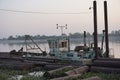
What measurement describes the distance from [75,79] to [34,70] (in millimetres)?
5675

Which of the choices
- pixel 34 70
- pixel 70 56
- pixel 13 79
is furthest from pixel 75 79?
pixel 70 56

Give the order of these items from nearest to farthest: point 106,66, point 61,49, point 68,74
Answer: point 68,74 → point 106,66 → point 61,49

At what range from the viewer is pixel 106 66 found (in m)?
18.4

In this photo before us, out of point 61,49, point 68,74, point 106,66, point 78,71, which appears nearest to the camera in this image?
point 68,74

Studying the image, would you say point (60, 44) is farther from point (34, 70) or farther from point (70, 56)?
point (34, 70)

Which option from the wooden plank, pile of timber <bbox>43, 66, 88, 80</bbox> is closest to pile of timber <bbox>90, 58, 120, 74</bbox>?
the wooden plank

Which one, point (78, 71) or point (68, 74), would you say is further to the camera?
point (78, 71)

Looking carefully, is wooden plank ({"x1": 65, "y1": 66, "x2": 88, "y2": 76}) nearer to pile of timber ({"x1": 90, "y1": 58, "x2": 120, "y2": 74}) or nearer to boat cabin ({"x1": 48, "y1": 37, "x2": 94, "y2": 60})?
pile of timber ({"x1": 90, "y1": 58, "x2": 120, "y2": 74})

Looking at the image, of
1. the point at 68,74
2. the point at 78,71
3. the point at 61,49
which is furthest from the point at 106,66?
the point at 61,49

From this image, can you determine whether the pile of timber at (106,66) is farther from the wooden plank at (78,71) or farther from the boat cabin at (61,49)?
the boat cabin at (61,49)

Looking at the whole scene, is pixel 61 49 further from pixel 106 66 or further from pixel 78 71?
pixel 78 71

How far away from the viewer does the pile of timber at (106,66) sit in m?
17.7

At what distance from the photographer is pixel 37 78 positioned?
16.6 metres

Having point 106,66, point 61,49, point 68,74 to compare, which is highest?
point 61,49
